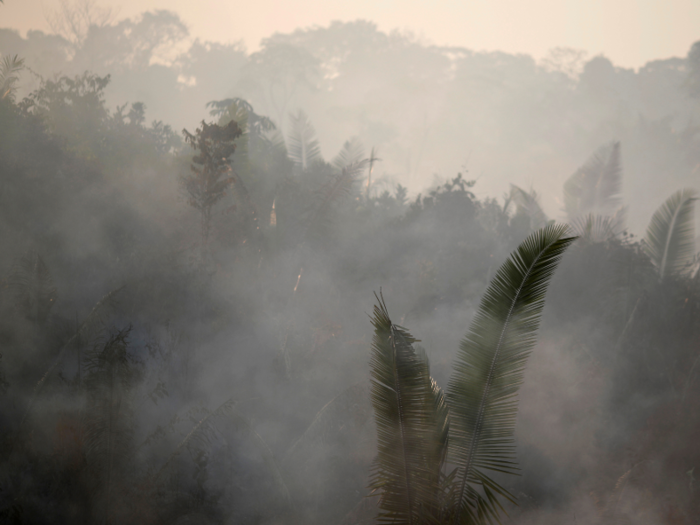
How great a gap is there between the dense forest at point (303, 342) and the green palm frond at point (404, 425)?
24 millimetres

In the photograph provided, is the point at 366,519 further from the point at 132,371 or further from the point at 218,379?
the point at 132,371

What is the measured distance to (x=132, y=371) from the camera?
8594 mm

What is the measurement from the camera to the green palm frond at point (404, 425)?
4.16 meters

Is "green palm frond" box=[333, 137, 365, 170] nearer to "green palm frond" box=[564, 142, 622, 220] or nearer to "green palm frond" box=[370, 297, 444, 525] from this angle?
"green palm frond" box=[564, 142, 622, 220]

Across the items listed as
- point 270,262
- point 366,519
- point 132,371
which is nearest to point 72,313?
point 132,371

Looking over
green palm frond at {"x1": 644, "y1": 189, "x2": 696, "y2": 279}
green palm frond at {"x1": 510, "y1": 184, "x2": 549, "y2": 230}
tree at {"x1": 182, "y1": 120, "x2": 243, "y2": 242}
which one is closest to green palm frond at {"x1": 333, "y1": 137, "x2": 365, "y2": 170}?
green palm frond at {"x1": 510, "y1": 184, "x2": 549, "y2": 230}

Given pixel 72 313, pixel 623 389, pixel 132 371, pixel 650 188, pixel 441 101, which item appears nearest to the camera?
pixel 132 371

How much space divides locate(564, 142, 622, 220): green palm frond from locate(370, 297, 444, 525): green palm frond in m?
15.1

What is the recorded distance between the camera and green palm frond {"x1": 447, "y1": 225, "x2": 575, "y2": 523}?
3.95m

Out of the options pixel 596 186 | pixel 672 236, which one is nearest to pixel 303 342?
pixel 672 236

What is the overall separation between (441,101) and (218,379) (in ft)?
133

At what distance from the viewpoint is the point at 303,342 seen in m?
10.8

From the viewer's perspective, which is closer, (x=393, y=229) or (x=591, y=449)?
(x=591, y=449)

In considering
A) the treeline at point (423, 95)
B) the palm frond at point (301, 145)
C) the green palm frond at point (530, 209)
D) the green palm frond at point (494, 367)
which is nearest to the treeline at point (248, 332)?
the palm frond at point (301, 145)
